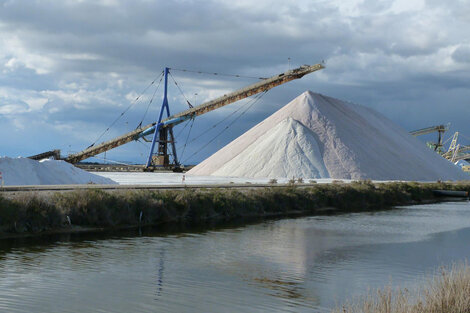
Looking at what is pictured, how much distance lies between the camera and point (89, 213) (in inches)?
695

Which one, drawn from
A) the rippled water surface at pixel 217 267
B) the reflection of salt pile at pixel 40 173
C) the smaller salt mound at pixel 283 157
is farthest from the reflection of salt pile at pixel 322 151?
the rippled water surface at pixel 217 267

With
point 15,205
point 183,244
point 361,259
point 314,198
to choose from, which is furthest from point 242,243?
point 314,198

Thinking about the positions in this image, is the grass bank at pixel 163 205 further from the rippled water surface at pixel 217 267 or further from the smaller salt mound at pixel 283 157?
the smaller salt mound at pixel 283 157

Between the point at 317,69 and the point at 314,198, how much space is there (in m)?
23.6

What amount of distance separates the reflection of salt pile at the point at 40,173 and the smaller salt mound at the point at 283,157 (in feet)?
55.8

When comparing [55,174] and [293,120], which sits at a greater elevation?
[293,120]

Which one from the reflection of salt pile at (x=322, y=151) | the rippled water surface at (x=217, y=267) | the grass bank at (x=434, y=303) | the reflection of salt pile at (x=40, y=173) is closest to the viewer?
the grass bank at (x=434, y=303)

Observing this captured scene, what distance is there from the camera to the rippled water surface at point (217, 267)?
8938 mm

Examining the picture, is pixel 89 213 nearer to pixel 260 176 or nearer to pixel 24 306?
pixel 24 306

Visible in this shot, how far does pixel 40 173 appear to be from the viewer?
2855cm

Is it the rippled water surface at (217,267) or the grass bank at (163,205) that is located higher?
the grass bank at (163,205)

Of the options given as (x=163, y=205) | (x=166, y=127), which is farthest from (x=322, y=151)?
(x=163, y=205)

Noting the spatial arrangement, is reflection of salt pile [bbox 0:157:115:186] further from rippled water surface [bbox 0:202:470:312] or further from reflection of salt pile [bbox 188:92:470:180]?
reflection of salt pile [bbox 188:92:470:180]

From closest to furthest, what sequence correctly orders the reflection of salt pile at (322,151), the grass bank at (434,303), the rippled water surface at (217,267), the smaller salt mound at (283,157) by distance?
the grass bank at (434,303)
the rippled water surface at (217,267)
the smaller salt mound at (283,157)
the reflection of salt pile at (322,151)
